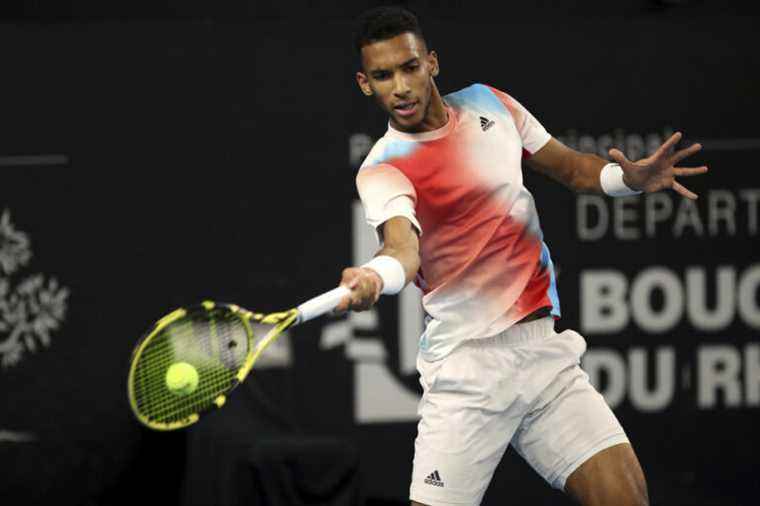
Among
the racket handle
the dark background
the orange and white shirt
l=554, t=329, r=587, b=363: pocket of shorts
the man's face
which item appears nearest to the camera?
the racket handle

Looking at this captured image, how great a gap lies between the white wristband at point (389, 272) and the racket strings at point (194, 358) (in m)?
0.38

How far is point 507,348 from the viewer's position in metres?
4.55

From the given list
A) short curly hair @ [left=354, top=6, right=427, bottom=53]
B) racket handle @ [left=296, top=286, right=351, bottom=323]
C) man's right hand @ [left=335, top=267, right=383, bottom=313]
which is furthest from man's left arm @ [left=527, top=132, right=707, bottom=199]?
racket handle @ [left=296, top=286, right=351, bottom=323]

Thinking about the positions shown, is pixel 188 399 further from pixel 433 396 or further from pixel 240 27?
pixel 240 27

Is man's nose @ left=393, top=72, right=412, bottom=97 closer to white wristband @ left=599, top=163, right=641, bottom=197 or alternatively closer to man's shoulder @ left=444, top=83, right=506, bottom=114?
man's shoulder @ left=444, top=83, right=506, bottom=114

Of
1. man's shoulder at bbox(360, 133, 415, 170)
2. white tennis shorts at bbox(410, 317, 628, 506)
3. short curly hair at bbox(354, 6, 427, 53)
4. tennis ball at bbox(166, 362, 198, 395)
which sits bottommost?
white tennis shorts at bbox(410, 317, 628, 506)

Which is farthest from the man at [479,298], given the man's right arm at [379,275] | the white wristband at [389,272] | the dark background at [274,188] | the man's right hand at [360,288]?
the dark background at [274,188]

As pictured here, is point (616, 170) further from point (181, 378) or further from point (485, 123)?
point (181, 378)

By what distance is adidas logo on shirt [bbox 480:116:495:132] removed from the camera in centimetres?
459

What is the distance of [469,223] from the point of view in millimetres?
4523

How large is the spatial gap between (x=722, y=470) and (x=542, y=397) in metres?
2.62

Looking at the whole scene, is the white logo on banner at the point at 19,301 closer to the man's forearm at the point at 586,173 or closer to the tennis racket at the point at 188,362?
the tennis racket at the point at 188,362

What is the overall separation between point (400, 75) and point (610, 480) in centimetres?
124

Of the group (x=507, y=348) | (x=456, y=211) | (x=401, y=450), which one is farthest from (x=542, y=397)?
(x=401, y=450)
